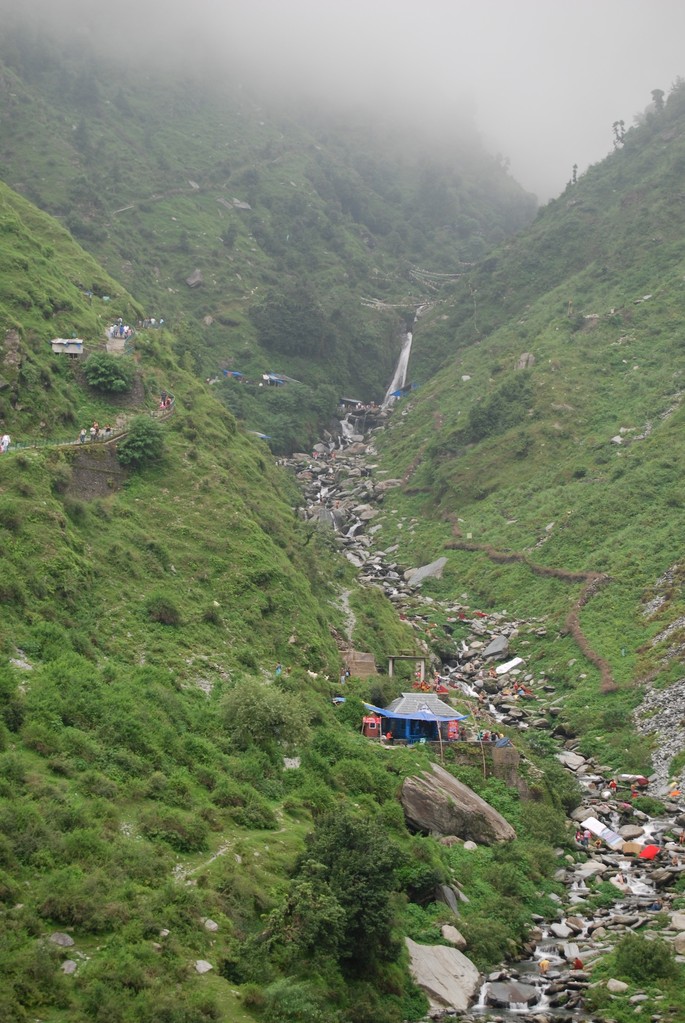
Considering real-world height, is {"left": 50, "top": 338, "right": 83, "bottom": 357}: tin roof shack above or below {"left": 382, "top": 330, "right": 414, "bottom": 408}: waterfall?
below

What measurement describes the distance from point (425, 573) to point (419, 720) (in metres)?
34.1

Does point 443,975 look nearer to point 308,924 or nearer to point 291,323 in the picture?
point 308,924

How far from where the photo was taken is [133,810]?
27.7 m

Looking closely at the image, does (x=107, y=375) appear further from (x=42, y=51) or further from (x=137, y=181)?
(x=42, y=51)

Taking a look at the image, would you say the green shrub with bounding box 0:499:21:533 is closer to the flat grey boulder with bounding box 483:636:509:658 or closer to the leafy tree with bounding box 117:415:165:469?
the leafy tree with bounding box 117:415:165:469

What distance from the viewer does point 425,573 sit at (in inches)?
3076

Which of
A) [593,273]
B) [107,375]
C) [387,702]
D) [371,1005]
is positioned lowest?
[371,1005]

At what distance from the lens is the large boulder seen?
37.7m

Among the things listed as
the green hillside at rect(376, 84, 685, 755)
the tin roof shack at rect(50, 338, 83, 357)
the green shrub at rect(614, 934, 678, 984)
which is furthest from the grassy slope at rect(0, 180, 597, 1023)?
the green hillside at rect(376, 84, 685, 755)

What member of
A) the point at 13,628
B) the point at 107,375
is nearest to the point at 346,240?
the point at 107,375

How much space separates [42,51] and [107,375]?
417ft

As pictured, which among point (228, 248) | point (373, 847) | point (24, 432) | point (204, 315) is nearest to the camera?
point (373, 847)

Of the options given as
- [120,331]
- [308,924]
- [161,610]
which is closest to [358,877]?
[308,924]

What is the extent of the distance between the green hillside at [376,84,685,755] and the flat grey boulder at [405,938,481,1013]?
2200cm
